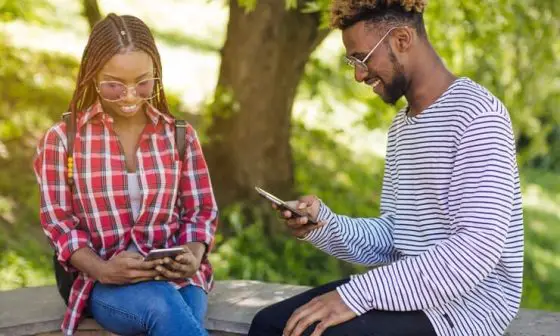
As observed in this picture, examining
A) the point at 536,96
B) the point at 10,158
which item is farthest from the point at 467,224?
the point at 10,158

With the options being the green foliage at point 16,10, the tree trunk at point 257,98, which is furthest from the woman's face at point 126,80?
the green foliage at point 16,10

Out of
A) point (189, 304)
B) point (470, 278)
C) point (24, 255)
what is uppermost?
point (470, 278)

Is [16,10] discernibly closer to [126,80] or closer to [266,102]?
[266,102]

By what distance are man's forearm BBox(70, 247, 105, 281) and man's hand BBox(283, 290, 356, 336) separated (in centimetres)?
81

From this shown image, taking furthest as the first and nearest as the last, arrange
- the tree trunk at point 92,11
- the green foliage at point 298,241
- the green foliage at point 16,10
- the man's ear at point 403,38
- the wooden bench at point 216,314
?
the green foliage at point 298,241 < the green foliage at point 16,10 < the tree trunk at point 92,11 < the wooden bench at point 216,314 < the man's ear at point 403,38

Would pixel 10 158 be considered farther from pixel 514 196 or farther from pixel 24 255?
pixel 514 196

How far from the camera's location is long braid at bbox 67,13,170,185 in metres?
3.73

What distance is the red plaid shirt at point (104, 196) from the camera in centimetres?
374

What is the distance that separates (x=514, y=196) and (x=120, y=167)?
4.83ft

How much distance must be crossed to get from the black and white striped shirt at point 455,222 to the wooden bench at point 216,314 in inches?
30.9

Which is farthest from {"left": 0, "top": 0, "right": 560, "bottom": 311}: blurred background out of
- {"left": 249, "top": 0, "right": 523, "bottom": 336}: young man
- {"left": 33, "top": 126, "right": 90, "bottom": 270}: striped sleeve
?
{"left": 249, "top": 0, "right": 523, "bottom": 336}: young man

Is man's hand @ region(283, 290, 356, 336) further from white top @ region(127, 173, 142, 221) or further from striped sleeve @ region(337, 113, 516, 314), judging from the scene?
white top @ region(127, 173, 142, 221)

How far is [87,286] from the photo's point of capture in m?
3.78

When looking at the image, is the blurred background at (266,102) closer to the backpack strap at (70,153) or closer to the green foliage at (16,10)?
the green foliage at (16,10)
